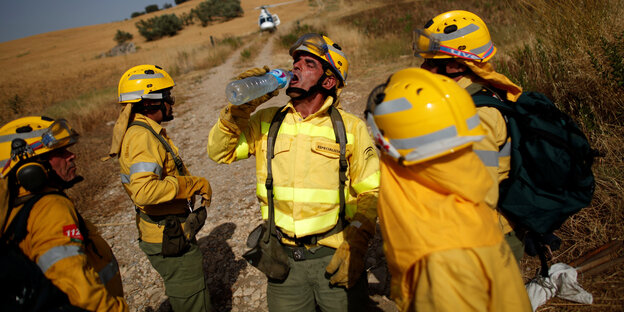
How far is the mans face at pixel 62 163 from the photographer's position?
199 centimetres

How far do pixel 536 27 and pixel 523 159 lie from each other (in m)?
3.77

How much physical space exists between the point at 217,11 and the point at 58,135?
2375 inches

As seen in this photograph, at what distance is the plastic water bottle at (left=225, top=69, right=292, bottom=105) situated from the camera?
6.30ft

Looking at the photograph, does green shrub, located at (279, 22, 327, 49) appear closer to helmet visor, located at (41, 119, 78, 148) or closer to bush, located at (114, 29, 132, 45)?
helmet visor, located at (41, 119, 78, 148)

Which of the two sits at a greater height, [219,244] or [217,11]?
[217,11]

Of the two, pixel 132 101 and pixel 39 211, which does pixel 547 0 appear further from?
pixel 39 211

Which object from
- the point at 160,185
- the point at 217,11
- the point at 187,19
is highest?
the point at 217,11

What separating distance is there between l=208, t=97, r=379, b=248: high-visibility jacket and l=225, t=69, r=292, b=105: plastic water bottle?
7.5 inches

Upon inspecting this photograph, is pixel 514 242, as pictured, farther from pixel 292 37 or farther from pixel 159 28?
pixel 159 28

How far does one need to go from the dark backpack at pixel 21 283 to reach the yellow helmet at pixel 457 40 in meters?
2.66

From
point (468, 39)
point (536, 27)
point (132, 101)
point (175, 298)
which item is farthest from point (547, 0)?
point (175, 298)

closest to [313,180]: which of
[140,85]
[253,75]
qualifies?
[253,75]

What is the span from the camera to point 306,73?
2.22 m

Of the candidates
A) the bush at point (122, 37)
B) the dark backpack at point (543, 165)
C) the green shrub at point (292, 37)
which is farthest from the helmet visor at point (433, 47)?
the bush at point (122, 37)
